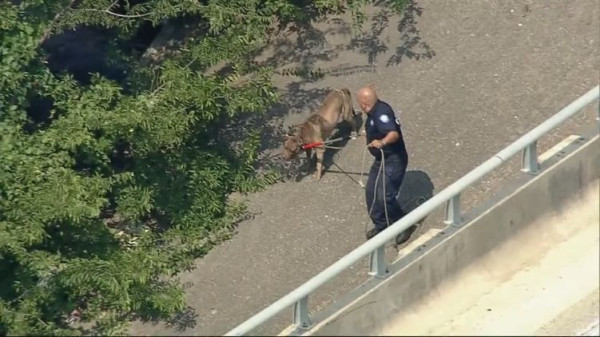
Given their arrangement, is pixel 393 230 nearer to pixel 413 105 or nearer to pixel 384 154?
pixel 384 154

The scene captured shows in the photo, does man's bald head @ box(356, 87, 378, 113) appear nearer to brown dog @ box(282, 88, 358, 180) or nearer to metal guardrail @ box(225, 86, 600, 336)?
metal guardrail @ box(225, 86, 600, 336)

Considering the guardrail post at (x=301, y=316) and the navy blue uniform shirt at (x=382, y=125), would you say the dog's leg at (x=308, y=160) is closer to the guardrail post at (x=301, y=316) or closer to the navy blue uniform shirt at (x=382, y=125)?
the navy blue uniform shirt at (x=382, y=125)

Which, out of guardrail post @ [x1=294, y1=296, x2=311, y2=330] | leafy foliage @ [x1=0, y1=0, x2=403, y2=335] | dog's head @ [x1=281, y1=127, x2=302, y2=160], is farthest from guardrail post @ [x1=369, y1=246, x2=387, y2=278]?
dog's head @ [x1=281, y1=127, x2=302, y2=160]

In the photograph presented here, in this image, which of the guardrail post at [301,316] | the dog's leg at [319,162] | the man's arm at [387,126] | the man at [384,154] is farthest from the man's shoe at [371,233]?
the guardrail post at [301,316]

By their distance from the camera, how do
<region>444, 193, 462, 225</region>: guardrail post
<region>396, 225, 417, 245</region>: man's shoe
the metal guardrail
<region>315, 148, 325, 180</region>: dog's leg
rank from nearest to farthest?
the metal guardrail, <region>444, 193, 462, 225</region>: guardrail post, <region>396, 225, 417, 245</region>: man's shoe, <region>315, 148, 325, 180</region>: dog's leg

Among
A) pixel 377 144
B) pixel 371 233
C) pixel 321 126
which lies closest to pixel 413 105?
pixel 321 126

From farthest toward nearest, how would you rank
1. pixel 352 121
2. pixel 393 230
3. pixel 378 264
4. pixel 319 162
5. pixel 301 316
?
1. pixel 352 121
2. pixel 319 162
3. pixel 378 264
4. pixel 393 230
5. pixel 301 316

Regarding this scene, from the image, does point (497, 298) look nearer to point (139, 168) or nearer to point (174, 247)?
point (174, 247)
